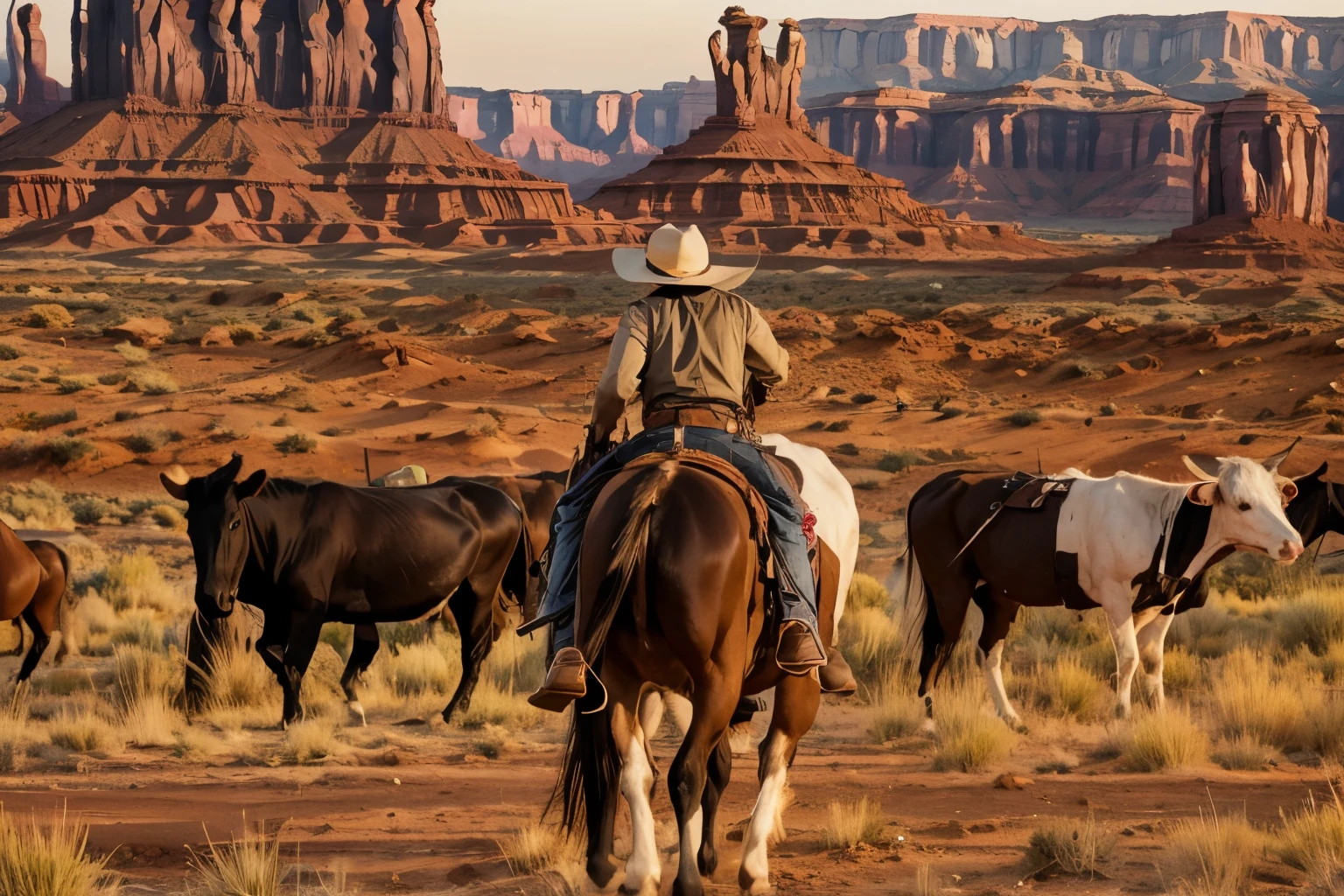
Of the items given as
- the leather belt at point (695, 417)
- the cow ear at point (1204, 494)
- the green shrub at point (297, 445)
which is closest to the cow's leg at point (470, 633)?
the leather belt at point (695, 417)

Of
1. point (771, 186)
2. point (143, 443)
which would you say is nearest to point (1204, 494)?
point (143, 443)

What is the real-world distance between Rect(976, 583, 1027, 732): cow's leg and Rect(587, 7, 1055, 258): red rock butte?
8714 cm

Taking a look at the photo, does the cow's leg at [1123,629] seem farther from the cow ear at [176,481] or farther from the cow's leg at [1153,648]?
the cow ear at [176,481]

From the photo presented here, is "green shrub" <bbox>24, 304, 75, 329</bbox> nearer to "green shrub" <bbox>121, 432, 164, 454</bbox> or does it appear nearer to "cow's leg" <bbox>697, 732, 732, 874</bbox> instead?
"green shrub" <bbox>121, 432, 164, 454</bbox>

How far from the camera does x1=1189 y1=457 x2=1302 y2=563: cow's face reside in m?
8.77

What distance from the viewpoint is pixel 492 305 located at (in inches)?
2282

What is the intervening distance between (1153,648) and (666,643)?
477cm

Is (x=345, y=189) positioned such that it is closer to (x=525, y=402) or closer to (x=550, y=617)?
(x=525, y=402)

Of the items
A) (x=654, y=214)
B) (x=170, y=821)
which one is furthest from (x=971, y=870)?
(x=654, y=214)

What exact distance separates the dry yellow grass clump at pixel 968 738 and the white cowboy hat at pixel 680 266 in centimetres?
341

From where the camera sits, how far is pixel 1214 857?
20.4ft

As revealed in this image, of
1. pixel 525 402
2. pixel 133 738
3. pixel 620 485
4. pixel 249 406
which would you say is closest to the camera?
pixel 620 485

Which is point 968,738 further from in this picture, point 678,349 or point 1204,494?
point 678,349

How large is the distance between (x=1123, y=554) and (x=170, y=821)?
5543 millimetres
